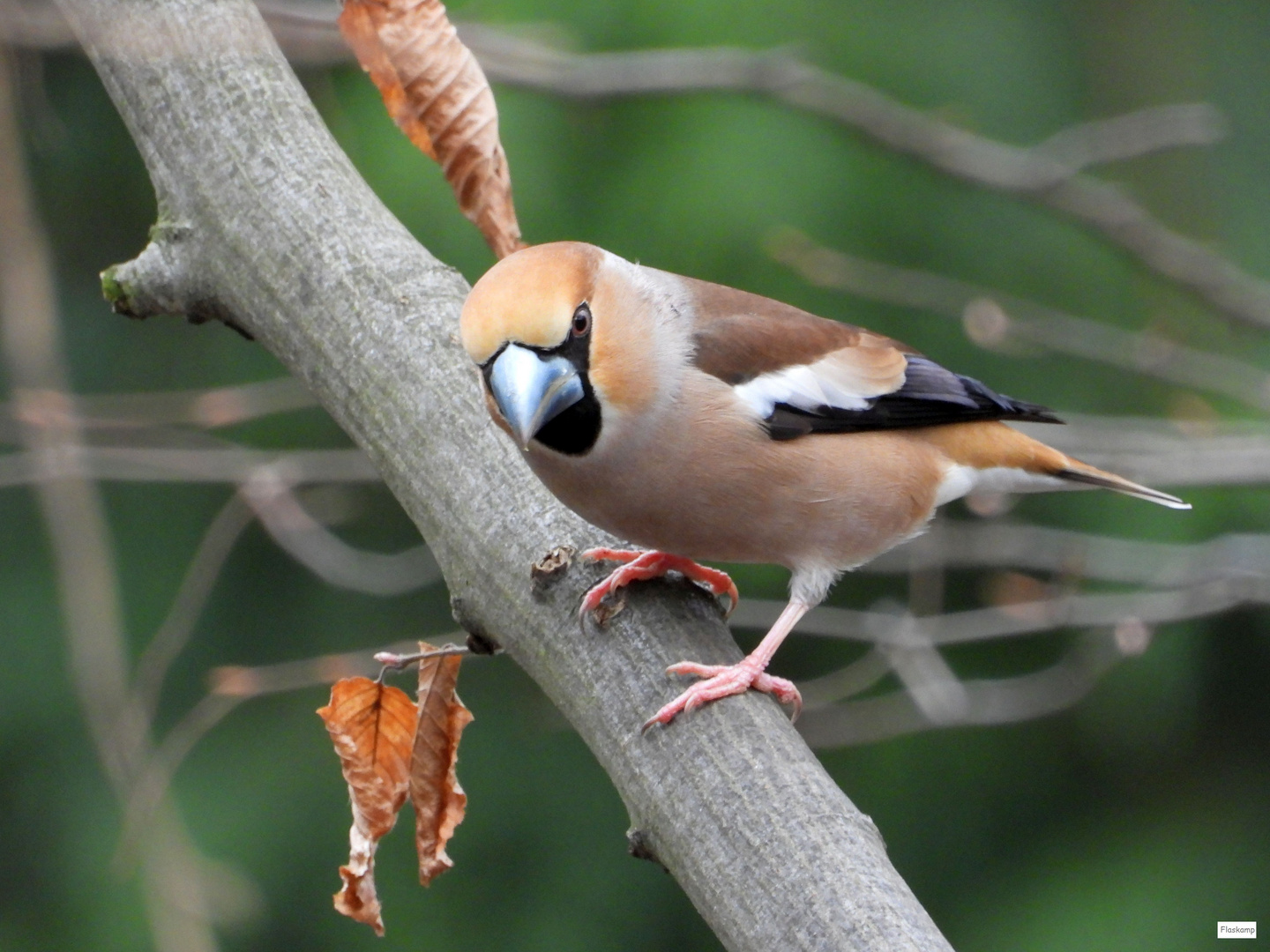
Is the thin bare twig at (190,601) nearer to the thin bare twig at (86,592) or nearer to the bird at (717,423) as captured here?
the thin bare twig at (86,592)

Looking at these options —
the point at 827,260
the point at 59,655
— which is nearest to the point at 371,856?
the point at 827,260

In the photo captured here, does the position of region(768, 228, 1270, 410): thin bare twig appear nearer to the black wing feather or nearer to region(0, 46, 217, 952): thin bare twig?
the black wing feather

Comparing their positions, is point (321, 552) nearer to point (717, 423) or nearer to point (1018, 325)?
point (717, 423)

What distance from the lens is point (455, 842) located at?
189 inches

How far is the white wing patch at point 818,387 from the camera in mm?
2602

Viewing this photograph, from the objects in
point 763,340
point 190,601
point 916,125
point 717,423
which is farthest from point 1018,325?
point 190,601

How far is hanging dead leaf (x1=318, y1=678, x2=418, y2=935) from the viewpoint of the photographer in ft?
7.24

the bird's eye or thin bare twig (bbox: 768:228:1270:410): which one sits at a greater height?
the bird's eye

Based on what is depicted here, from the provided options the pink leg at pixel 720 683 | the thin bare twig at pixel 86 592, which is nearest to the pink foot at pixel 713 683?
the pink leg at pixel 720 683

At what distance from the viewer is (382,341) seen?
88.4 inches

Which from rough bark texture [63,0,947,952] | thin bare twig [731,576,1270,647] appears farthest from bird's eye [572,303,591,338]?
thin bare twig [731,576,1270,647]

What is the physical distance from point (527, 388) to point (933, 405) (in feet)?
4.32

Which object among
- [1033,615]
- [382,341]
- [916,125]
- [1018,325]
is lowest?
[1033,615]

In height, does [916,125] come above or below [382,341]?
below
